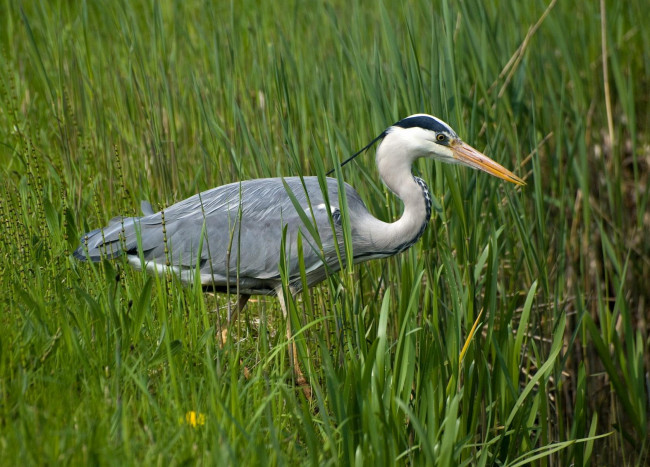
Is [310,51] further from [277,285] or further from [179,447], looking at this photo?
[179,447]

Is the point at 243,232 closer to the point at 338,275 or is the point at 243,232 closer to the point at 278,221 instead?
the point at 278,221

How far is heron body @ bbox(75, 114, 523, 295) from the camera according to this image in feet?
10.1

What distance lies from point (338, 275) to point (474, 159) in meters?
0.80

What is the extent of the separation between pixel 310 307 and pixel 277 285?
85 cm

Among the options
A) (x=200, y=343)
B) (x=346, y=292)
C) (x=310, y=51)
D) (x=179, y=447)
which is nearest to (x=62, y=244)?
(x=200, y=343)

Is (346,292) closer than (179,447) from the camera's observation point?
No

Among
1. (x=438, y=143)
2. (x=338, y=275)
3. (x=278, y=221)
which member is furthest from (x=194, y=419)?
(x=438, y=143)

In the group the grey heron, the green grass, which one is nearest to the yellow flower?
the green grass

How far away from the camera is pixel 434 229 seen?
3172mm

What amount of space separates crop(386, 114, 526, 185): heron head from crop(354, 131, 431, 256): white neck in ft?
0.04

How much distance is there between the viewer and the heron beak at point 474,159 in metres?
3.07

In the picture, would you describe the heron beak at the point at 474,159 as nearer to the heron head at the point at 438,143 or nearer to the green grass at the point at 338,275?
the heron head at the point at 438,143

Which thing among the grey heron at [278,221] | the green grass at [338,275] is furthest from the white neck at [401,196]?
the green grass at [338,275]

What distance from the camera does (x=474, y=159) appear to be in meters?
3.09
